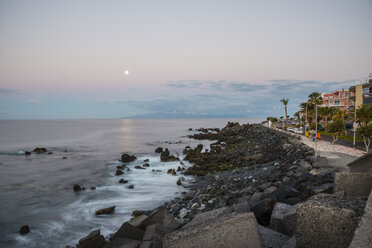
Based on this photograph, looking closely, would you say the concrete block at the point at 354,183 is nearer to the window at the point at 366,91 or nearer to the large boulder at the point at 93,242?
the large boulder at the point at 93,242

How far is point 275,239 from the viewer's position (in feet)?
15.2

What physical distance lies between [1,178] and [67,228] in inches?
695

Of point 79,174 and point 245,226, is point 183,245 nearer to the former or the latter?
point 245,226

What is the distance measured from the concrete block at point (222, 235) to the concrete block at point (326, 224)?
0.76 metres

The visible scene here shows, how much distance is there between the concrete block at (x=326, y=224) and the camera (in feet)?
11.8

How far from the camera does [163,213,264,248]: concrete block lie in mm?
3715

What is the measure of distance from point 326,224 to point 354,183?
8.70 feet

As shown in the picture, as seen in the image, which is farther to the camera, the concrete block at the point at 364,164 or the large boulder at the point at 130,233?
the large boulder at the point at 130,233

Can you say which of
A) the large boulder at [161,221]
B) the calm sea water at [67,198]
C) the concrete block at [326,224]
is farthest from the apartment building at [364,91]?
the concrete block at [326,224]

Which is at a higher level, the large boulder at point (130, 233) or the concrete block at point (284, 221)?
the concrete block at point (284, 221)

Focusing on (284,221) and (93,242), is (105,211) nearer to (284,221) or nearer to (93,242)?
(93,242)

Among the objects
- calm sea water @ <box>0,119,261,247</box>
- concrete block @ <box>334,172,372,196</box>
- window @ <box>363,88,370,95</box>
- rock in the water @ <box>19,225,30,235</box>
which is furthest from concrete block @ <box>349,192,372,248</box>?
window @ <box>363,88,370,95</box>

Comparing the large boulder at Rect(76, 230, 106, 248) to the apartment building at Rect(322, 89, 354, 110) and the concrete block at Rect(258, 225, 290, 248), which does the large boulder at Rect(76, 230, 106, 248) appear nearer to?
the concrete block at Rect(258, 225, 290, 248)

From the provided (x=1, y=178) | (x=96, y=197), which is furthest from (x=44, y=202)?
(x=1, y=178)
